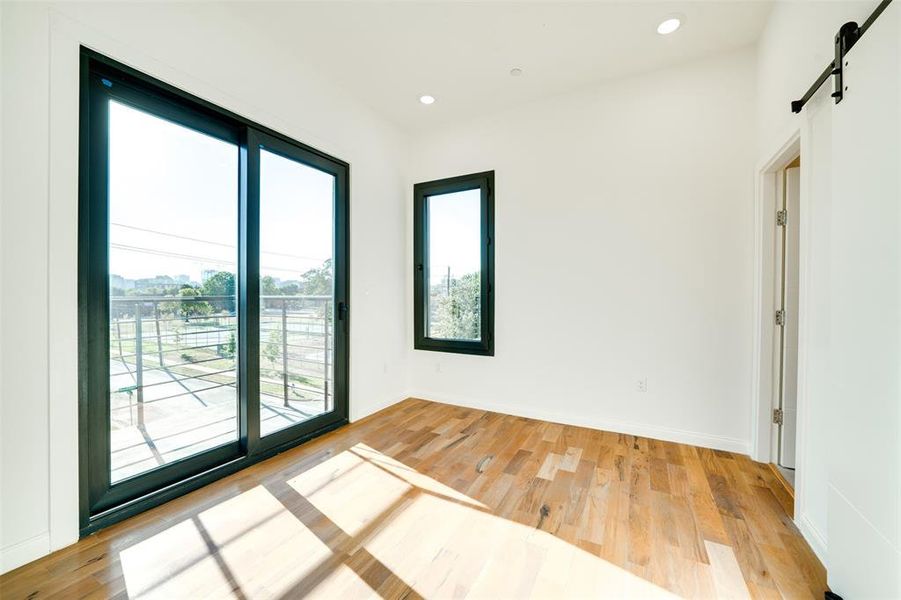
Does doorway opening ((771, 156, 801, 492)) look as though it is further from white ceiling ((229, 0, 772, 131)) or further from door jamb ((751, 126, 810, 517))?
white ceiling ((229, 0, 772, 131))

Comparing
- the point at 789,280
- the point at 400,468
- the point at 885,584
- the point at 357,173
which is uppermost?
the point at 357,173

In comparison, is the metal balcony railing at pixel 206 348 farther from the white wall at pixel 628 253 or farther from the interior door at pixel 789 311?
the interior door at pixel 789 311

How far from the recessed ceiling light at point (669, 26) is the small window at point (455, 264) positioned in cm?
163

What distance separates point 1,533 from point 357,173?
3025mm

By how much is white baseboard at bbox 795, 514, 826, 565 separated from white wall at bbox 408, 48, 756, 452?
1.00m

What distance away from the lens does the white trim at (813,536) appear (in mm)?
1536

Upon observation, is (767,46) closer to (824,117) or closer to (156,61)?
(824,117)

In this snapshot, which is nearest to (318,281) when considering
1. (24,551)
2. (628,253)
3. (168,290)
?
(168,290)

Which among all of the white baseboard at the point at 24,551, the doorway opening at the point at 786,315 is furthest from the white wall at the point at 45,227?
the doorway opening at the point at 786,315

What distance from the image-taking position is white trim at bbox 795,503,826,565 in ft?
5.04

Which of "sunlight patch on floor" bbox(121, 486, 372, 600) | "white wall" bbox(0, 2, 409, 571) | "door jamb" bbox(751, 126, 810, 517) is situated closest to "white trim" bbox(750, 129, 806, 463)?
"door jamb" bbox(751, 126, 810, 517)

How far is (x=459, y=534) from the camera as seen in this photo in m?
1.74

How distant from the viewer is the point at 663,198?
2852 millimetres

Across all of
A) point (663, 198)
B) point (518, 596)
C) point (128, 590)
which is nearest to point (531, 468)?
point (518, 596)
